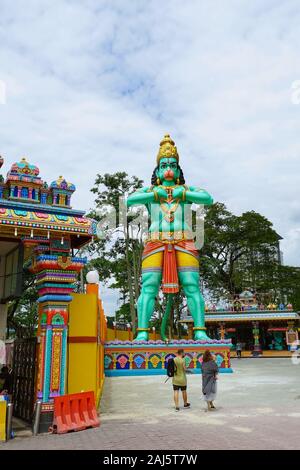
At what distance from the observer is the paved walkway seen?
5.86 m

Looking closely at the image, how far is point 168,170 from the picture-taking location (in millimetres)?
17875

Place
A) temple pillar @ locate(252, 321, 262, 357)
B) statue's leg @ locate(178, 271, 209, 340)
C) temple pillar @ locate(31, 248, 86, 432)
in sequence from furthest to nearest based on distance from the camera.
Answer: temple pillar @ locate(252, 321, 262, 357)
statue's leg @ locate(178, 271, 209, 340)
temple pillar @ locate(31, 248, 86, 432)

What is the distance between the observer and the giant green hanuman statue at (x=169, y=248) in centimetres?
1708

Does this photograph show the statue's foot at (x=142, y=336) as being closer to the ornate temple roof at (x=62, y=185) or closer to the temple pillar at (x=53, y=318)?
the temple pillar at (x=53, y=318)

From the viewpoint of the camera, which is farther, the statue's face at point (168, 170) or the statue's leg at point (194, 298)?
the statue's face at point (168, 170)

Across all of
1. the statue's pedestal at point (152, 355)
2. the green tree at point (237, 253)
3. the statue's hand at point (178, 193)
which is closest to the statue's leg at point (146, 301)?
the statue's pedestal at point (152, 355)

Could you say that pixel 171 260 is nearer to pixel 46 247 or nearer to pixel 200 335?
pixel 200 335

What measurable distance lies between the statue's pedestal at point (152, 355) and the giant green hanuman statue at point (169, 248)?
0.64 m

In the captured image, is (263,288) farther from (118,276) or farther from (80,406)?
(80,406)

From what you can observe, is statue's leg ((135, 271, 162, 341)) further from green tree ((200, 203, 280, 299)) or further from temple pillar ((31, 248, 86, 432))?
green tree ((200, 203, 280, 299))

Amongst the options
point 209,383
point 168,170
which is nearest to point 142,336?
point 168,170

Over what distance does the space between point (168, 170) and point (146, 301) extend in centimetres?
532

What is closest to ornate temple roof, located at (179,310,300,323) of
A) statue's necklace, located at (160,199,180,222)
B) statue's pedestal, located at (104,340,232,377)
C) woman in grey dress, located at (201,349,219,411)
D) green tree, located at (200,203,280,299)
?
green tree, located at (200,203,280,299)

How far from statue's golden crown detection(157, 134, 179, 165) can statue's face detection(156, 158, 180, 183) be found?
0.60ft
